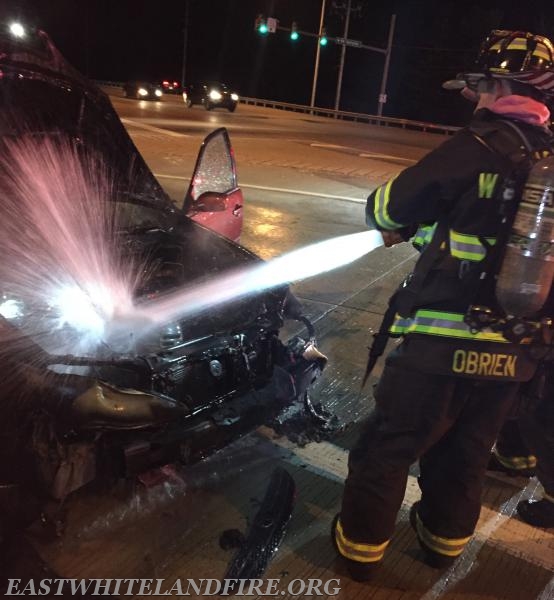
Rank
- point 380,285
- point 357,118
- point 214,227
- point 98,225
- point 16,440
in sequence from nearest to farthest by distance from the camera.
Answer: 1. point 16,440
2. point 98,225
3. point 214,227
4. point 380,285
5. point 357,118

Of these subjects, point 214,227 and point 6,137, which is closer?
point 6,137

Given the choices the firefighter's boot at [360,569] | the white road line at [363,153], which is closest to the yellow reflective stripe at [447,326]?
the firefighter's boot at [360,569]

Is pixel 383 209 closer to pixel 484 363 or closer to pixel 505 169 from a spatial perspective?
pixel 505 169

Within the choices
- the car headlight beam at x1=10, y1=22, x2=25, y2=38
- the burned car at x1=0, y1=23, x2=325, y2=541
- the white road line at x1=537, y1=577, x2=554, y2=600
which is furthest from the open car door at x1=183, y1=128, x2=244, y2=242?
the white road line at x1=537, y1=577, x2=554, y2=600

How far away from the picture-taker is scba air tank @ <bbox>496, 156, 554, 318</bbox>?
201 cm

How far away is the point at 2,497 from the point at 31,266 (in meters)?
1.23

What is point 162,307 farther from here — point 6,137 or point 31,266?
point 6,137

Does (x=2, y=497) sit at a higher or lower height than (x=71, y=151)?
lower

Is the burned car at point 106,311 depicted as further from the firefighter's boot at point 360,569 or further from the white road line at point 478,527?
the firefighter's boot at point 360,569

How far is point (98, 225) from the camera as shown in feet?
11.2

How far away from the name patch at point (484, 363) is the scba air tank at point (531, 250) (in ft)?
0.64

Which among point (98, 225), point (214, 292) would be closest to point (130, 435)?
point (214, 292)

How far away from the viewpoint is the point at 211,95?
26.3 meters

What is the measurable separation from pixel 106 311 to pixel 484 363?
168 cm
